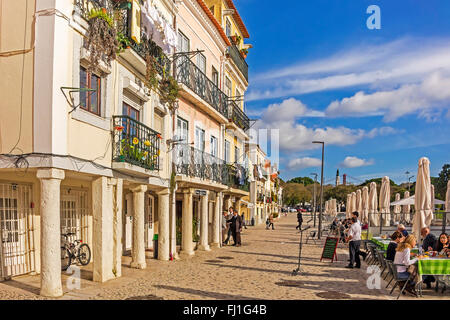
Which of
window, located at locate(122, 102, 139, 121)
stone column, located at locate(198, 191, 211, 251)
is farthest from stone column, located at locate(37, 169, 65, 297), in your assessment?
stone column, located at locate(198, 191, 211, 251)

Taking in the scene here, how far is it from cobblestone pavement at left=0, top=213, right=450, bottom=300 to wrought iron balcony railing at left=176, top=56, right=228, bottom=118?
22.5ft

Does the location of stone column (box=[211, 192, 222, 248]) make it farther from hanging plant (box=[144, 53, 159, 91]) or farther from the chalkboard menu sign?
hanging plant (box=[144, 53, 159, 91])

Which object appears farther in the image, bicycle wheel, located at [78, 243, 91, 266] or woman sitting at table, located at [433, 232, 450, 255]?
bicycle wheel, located at [78, 243, 91, 266]

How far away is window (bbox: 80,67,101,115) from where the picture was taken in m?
10.6

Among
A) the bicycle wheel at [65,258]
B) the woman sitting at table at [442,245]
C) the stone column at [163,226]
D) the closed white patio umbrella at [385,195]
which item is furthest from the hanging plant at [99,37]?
the closed white patio umbrella at [385,195]

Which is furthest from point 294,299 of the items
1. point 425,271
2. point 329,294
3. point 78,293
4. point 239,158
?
point 239,158

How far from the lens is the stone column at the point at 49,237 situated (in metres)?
9.16

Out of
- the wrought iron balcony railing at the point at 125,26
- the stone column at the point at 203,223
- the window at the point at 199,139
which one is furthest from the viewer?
the stone column at the point at 203,223

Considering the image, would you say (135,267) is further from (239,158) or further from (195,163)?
(239,158)

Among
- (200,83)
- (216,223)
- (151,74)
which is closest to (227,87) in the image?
(200,83)

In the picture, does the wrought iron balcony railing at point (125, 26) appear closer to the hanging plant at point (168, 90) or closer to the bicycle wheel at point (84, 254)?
the hanging plant at point (168, 90)

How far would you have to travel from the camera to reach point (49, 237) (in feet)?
30.1

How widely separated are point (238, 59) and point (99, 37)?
56.2ft

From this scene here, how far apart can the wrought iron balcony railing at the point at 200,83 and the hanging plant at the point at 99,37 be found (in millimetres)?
5230
